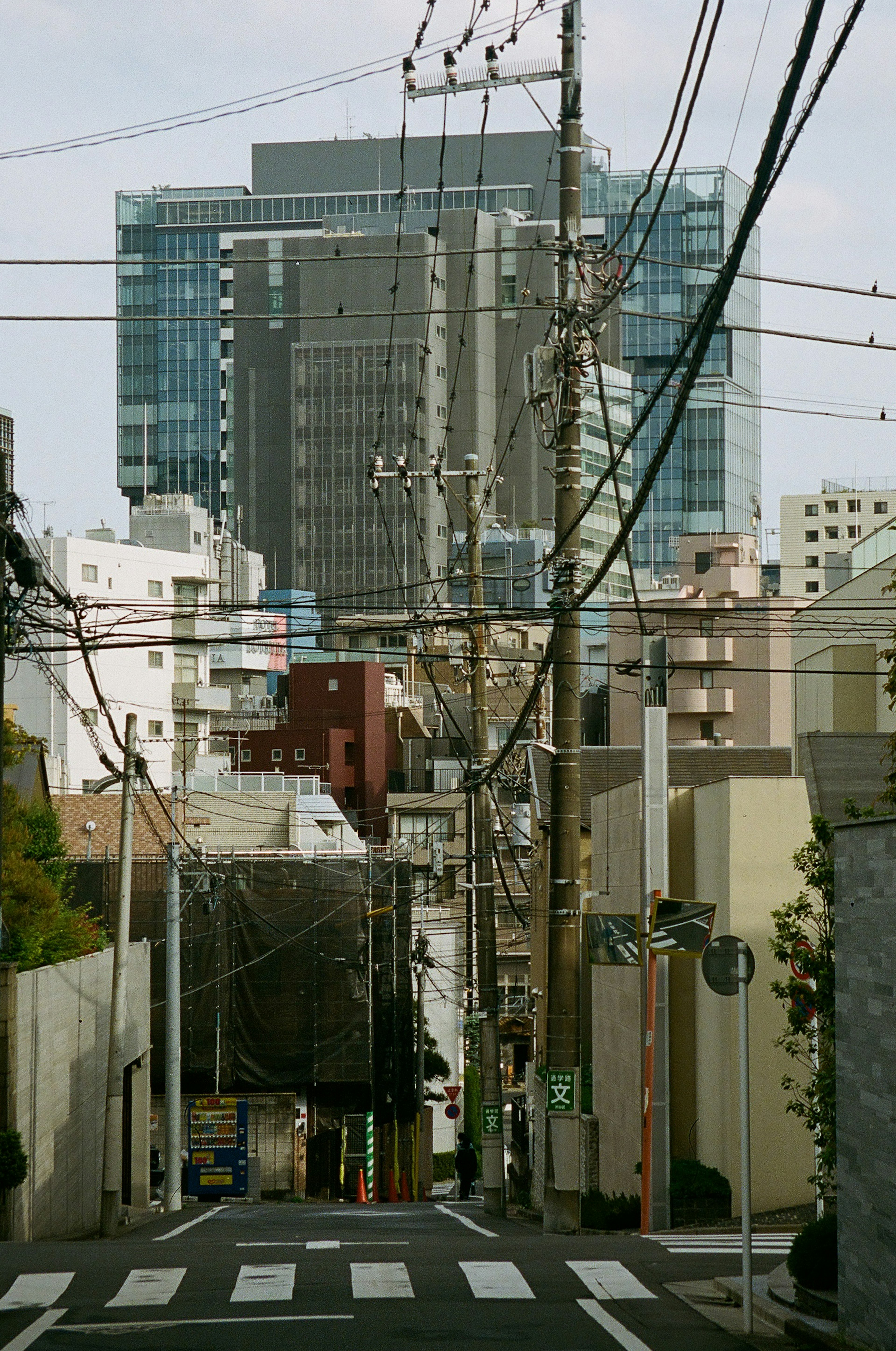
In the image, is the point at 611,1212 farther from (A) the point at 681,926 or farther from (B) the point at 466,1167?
(B) the point at 466,1167

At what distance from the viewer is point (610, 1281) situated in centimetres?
1337

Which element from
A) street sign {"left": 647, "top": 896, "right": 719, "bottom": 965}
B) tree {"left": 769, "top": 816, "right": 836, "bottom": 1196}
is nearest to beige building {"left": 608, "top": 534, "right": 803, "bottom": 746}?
street sign {"left": 647, "top": 896, "right": 719, "bottom": 965}

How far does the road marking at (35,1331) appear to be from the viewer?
1065cm

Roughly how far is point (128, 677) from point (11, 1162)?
59557 millimetres

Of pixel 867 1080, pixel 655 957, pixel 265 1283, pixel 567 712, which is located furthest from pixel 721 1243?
pixel 867 1080

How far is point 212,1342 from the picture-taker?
35.1 feet

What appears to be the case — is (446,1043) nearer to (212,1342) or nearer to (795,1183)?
(795,1183)

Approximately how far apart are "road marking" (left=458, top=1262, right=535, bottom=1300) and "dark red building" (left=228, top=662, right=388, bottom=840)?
64179 mm

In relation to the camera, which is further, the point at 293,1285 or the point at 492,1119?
the point at 492,1119

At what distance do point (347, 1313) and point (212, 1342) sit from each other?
1.42 m

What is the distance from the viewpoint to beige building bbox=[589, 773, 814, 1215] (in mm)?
20922

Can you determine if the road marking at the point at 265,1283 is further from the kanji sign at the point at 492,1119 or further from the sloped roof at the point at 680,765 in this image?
the sloped roof at the point at 680,765

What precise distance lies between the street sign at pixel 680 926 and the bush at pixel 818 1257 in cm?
757

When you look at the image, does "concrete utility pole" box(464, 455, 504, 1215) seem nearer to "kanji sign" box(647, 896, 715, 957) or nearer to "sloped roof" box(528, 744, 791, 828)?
"kanji sign" box(647, 896, 715, 957)
